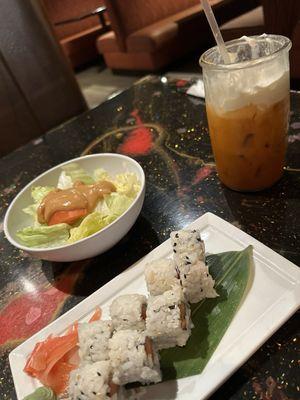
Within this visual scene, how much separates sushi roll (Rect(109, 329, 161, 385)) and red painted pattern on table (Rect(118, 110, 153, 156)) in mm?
760

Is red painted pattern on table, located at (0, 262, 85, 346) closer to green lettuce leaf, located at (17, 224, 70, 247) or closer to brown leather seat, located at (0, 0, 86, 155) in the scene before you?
green lettuce leaf, located at (17, 224, 70, 247)

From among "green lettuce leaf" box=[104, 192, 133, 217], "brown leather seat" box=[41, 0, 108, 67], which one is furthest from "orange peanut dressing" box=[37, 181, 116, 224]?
"brown leather seat" box=[41, 0, 108, 67]

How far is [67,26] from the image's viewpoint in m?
6.13

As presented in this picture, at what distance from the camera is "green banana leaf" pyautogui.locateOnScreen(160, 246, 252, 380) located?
61 cm

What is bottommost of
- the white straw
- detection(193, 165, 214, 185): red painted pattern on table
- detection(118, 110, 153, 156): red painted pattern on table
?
detection(193, 165, 214, 185): red painted pattern on table

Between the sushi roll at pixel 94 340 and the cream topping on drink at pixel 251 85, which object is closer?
the sushi roll at pixel 94 340

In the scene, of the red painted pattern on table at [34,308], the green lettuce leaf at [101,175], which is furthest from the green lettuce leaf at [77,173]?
the red painted pattern on table at [34,308]

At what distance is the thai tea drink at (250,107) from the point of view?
0.77 meters

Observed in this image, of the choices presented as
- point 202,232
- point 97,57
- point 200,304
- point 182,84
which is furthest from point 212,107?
point 97,57

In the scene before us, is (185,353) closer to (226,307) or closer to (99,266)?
(226,307)

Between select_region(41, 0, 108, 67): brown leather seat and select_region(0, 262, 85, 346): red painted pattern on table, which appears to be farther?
select_region(41, 0, 108, 67): brown leather seat

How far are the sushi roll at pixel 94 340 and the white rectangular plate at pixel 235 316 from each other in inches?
3.7

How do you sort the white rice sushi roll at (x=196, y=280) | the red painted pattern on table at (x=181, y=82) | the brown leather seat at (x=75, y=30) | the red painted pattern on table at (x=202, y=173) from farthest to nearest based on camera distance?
the brown leather seat at (x=75, y=30) → the red painted pattern on table at (x=181, y=82) → the red painted pattern on table at (x=202, y=173) → the white rice sushi roll at (x=196, y=280)

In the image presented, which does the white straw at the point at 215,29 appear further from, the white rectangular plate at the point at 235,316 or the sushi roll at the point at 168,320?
the sushi roll at the point at 168,320
